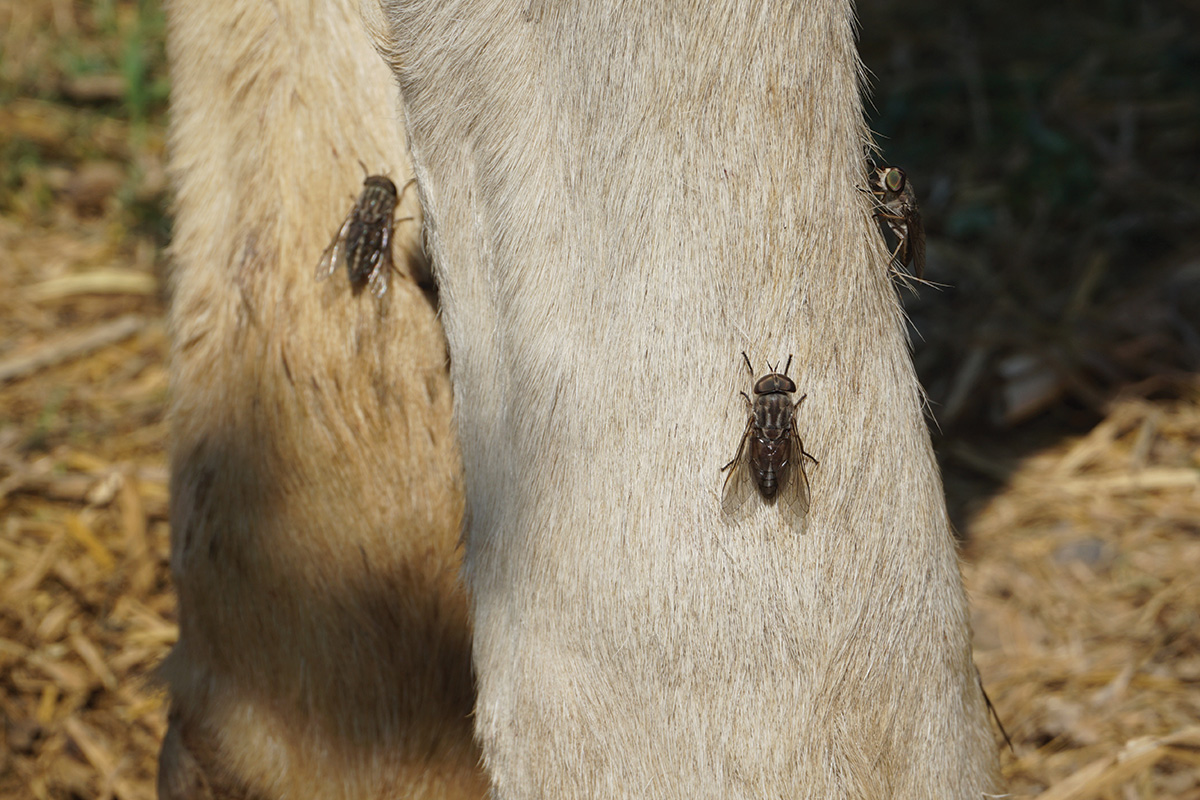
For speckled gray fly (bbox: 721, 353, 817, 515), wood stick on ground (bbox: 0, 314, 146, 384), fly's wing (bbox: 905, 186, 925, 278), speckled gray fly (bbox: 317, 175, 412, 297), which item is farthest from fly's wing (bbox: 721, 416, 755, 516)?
wood stick on ground (bbox: 0, 314, 146, 384)

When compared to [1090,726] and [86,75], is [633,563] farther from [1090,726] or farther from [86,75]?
[86,75]

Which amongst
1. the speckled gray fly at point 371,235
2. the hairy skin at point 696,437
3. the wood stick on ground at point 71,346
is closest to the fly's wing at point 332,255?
the speckled gray fly at point 371,235

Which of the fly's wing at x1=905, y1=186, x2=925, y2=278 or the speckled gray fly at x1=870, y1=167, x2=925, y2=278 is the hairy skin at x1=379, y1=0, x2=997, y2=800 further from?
the fly's wing at x1=905, y1=186, x2=925, y2=278

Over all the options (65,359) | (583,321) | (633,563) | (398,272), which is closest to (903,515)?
(633,563)

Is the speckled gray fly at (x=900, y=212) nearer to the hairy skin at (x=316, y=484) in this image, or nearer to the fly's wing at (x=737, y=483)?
the fly's wing at (x=737, y=483)

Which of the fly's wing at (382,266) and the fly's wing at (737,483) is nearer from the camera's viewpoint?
the fly's wing at (737,483)

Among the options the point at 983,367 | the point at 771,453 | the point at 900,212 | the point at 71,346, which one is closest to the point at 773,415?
the point at 771,453

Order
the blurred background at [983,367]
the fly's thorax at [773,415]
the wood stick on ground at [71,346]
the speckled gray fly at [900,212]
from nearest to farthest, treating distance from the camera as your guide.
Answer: the fly's thorax at [773,415] → the speckled gray fly at [900,212] → the blurred background at [983,367] → the wood stick on ground at [71,346]

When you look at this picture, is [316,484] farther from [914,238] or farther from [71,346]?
[71,346]
